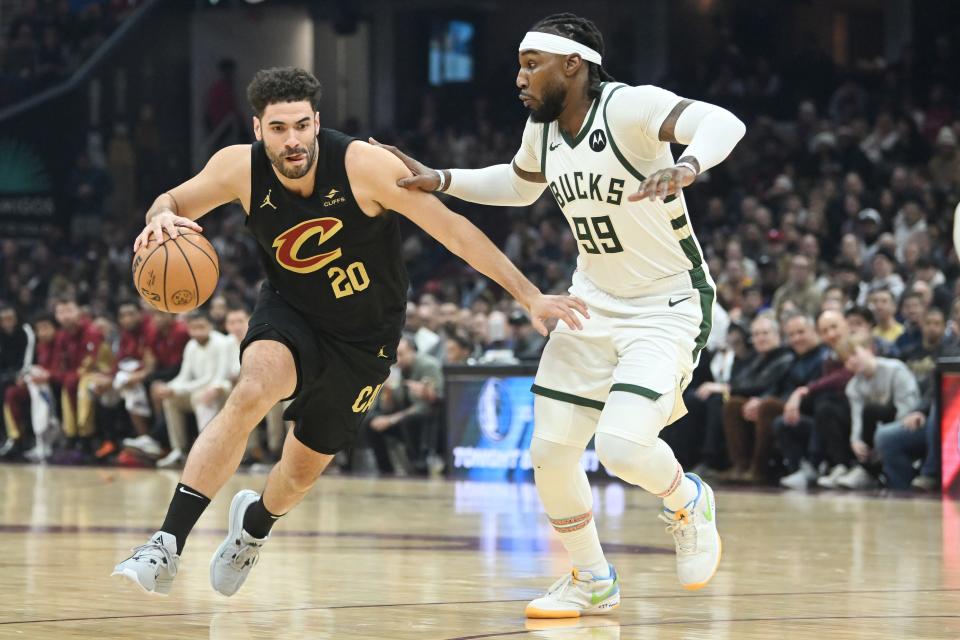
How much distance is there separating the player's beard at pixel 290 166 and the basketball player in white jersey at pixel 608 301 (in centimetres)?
34

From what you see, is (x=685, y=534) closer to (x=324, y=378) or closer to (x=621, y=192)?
(x=621, y=192)

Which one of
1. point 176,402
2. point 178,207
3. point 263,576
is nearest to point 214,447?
point 178,207

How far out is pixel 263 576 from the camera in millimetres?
6676

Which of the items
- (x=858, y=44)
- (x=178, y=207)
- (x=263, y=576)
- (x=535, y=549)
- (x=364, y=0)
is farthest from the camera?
(x=364, y=0)

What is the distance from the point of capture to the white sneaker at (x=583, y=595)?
219 inches

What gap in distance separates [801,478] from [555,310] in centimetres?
A: 763

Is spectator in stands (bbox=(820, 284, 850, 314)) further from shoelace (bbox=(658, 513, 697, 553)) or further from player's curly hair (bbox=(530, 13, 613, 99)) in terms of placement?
player's curly hair (bbox=(530, 13, 613, 99))

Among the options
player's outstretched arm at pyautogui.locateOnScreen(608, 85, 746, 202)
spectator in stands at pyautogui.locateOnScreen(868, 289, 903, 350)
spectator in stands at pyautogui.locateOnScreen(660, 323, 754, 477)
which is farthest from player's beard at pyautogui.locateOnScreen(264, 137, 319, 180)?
spectator in stands at pyautogui.locateOnScreen(868, 289, 903, 350)

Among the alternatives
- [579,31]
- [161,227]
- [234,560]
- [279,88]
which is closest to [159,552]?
[234,560]

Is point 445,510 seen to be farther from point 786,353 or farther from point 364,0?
point 364,0

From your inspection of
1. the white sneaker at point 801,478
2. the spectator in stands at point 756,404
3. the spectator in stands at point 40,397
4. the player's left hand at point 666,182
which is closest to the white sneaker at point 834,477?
the white sneaker at point 801,478

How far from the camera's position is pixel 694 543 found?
18.8 ft

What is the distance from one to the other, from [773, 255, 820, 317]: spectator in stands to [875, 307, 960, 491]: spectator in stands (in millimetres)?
1898

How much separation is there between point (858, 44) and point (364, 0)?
8020mm
